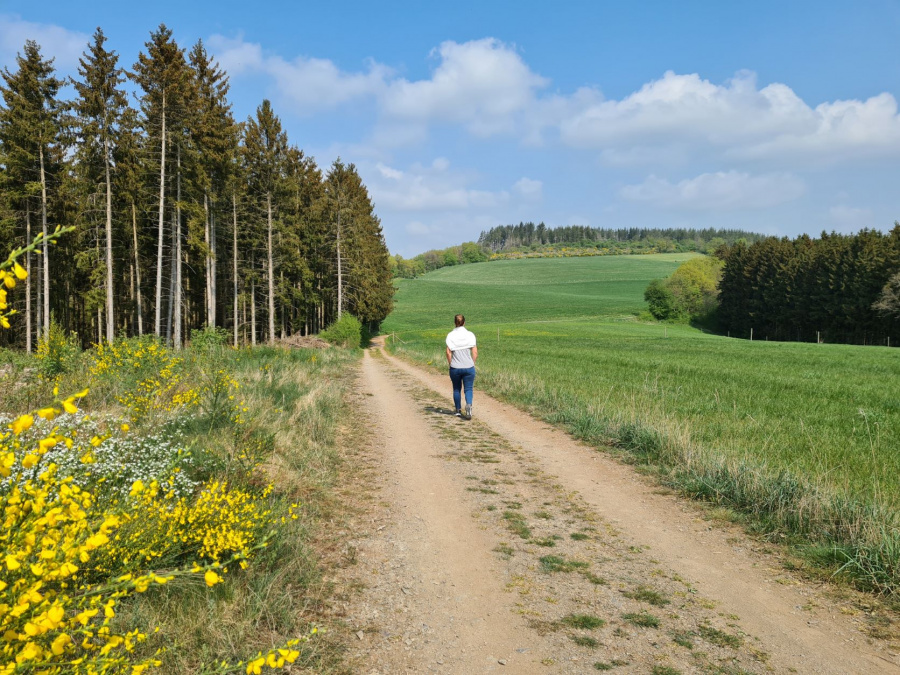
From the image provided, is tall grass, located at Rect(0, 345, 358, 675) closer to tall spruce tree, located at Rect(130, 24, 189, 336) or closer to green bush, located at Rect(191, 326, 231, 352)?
green bush, located at Rect(191, 326, 231, 352)

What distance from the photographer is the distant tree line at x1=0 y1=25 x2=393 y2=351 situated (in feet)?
79.4

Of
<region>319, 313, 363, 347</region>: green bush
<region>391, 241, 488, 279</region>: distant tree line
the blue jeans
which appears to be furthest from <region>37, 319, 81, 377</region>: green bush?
<region>391, 241, 488, 279</region>: distant tree line

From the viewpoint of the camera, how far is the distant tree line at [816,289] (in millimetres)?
52844

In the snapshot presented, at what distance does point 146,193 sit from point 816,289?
72.0 metres

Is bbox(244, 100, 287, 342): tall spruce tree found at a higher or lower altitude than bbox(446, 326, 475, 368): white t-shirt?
higher

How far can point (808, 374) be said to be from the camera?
20125mm

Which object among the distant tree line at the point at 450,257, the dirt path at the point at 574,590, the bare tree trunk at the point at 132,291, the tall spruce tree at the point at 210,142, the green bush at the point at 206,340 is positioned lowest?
the dirt path at the point at 574,590

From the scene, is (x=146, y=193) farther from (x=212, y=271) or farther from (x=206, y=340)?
(x=206, y=340)

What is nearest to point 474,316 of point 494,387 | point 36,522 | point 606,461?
point 494,387

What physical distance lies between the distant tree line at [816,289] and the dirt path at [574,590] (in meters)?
60.0

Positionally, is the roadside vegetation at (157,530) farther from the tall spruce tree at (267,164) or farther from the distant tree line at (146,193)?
the tall spruce tree at (267,164)

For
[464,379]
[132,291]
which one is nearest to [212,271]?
[132,291]

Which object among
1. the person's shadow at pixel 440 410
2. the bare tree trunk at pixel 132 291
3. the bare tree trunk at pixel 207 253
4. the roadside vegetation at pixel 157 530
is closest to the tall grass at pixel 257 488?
the roadside vegetation at pixel 157 530

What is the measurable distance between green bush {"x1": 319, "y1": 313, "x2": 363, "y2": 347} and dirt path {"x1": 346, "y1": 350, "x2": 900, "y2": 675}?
30.1 metres
